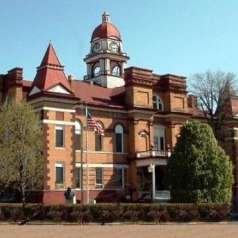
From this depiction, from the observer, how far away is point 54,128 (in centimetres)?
5356

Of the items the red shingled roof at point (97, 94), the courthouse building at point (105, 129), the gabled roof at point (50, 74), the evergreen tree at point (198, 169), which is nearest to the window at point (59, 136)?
the courthouse building at point (105, 129)

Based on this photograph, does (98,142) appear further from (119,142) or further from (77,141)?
(119,142)

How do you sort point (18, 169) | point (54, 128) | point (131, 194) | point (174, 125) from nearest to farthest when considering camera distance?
point (18, 169) → point (54, 128) → point (131, 194) → point (174, 125)

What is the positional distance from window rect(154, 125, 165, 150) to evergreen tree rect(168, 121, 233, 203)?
640 inches

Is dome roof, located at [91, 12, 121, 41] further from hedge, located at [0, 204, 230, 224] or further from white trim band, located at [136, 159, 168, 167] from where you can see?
hedge, located at [0, 204, 230, 224]

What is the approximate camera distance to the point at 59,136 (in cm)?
5397

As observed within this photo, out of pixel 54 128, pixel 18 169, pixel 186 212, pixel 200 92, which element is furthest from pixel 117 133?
pixel 186 212

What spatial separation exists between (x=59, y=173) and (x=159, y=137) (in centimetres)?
1525

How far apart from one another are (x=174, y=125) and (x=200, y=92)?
5.83 metres

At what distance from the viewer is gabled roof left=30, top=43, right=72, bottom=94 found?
54.5 m

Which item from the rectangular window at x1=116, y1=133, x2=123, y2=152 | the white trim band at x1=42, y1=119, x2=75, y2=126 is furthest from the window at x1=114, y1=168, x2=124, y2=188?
the white trim band at x1=42, y1=119, x2=75, y2=126

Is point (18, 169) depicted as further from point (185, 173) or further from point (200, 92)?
point (200, 92)

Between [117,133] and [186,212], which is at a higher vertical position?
[117,133]

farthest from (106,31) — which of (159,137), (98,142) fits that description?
(98,142)
